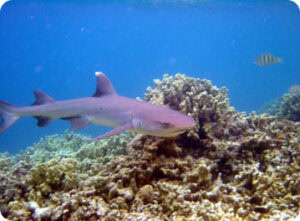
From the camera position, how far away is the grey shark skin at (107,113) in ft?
11.7

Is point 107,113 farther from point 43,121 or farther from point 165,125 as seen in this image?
point 43,121

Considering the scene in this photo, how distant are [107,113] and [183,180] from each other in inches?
83.4

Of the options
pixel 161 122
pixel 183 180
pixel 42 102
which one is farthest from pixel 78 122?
pixel 183 180

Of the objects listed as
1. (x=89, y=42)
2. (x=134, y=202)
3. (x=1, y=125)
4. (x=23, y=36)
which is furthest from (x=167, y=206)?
(x=89, y=42)

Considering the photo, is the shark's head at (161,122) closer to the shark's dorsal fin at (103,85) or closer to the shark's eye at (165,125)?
the shark's eye at (165,125)

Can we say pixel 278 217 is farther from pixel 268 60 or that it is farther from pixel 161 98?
pixel 268 60

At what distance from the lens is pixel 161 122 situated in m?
3.51

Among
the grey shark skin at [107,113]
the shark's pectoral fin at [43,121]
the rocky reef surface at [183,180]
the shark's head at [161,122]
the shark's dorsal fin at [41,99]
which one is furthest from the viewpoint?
the shark's dorsal fin at [41,99]

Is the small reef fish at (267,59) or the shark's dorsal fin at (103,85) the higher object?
the small reef fish at (267,59)

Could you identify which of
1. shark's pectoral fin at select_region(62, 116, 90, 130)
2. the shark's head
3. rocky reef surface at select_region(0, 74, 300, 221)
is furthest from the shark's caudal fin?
the shark's head

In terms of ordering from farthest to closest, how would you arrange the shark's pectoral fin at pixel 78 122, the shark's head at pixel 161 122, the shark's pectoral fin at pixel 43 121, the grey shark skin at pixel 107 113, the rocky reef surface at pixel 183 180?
the shark's pectoral fin at pixel 43 121
the shark's pectoral fin at pixel 78 122
the grey shark skin at pixel 107 113
the shark's head at pixel 161 122
the rocky reef surface at pixel 183 180

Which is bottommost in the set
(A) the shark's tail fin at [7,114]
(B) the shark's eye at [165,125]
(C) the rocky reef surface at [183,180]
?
(C) the rocky reef surface at [183,180]

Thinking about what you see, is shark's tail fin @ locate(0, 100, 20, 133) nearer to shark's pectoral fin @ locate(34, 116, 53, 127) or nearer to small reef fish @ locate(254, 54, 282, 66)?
shark's pectoral fin @ locate(34, 116, 53, 127)

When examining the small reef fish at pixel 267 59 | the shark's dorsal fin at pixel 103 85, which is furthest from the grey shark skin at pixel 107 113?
the small reef fish at pixel 267 59
